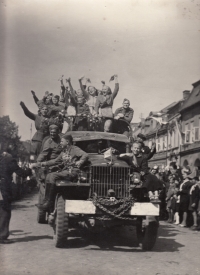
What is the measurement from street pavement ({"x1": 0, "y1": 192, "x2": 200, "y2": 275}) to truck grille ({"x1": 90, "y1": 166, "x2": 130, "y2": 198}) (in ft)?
3.52

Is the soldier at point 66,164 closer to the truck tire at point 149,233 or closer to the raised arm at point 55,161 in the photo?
the raised arm at point 55,161

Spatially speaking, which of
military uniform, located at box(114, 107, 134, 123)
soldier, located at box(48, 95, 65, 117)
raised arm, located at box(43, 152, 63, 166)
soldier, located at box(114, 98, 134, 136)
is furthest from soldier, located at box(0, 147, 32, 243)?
military uniform, located at box(114, 107, 134, 123)

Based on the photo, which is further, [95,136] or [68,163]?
[95,136]

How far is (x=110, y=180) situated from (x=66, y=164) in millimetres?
1002

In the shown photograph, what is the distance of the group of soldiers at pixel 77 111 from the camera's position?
34.4 feet

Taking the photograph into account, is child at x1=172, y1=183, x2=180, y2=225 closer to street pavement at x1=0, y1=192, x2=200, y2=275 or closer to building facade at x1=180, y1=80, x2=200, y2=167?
street pavement at x1=0, y1=192, x2=200, y2=275

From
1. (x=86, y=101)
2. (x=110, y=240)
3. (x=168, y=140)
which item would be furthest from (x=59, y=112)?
(x=168, y=140)

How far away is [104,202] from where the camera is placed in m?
7.41

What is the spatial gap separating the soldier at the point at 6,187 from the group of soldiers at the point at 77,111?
79.1 inches

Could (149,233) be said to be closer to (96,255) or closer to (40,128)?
(96,255)

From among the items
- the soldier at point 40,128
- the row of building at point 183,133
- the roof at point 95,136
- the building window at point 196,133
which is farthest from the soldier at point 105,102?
the building window at point 196,133

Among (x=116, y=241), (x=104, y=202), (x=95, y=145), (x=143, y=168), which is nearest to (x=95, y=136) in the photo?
(x=95, y=145)

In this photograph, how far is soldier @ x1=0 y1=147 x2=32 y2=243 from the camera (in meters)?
7.78

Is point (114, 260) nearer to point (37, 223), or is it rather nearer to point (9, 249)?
point (9, 249)
